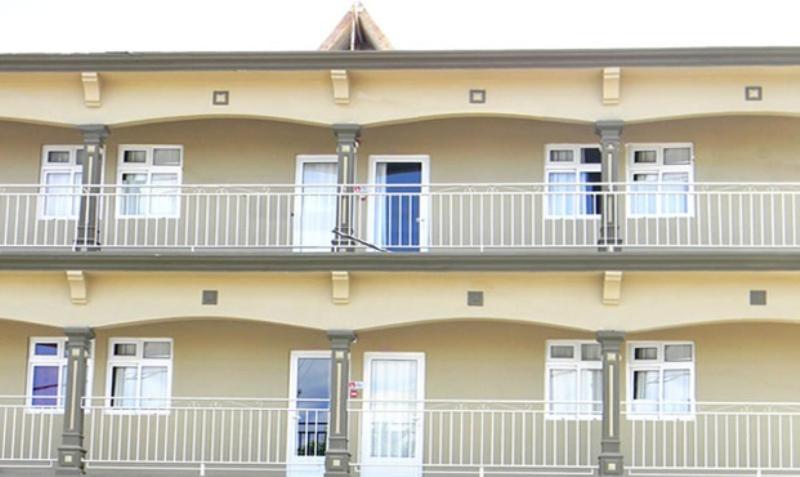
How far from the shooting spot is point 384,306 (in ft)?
70.0

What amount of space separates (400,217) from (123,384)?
4.89 meters

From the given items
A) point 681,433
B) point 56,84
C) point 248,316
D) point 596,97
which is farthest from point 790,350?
point 56,84

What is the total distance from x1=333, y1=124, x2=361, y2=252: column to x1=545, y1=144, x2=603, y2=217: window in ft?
9.79

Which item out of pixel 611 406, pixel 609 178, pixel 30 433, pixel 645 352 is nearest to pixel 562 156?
pixel 609 178

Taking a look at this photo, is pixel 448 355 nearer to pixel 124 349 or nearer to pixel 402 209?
pixel 402 209

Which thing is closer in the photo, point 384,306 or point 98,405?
point 384,306

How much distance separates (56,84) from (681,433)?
414 inches

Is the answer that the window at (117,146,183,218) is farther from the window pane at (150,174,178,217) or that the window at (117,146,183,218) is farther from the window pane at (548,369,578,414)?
the window pane at (548,369,578,414)

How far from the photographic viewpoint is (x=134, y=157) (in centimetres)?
2361

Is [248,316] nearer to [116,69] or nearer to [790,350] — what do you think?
[116,69]

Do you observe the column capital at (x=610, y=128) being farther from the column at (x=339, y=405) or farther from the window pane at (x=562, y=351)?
the column at (x=339, y=405)

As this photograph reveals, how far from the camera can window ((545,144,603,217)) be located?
2267cm

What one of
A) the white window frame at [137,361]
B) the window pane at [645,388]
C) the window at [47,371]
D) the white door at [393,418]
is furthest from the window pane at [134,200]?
the window pane at [645,388]

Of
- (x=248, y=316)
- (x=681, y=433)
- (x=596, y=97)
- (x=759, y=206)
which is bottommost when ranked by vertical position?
(x=681, y=433)
